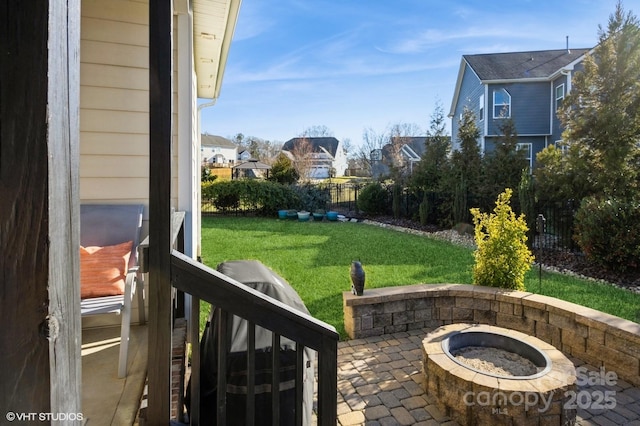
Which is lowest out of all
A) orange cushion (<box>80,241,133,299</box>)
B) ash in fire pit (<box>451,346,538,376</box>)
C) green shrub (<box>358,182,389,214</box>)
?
ash in fire pit (<box>451,346,538,376</box>)

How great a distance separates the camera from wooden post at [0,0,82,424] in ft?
2.11

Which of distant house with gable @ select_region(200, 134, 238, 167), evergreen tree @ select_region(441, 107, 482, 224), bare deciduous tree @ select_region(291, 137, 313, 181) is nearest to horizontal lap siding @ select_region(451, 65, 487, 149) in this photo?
evergreen tree @ select_region(441, 107, 482, 224)

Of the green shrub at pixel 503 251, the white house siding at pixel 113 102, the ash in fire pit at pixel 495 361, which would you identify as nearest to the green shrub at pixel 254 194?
the green shrub at pixel 503 251

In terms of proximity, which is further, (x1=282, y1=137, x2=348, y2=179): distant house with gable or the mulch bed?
(x1=282, y1=137, x2=348, y2=179): distant house with gable

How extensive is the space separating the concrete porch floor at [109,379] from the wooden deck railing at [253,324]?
1.65 feet

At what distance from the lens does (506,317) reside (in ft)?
12.9

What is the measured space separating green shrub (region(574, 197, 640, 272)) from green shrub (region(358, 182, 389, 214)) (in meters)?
7.30

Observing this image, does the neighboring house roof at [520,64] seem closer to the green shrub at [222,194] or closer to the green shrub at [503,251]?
the green shrub at [222,194]

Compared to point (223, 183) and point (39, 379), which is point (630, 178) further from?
point (223, 183)

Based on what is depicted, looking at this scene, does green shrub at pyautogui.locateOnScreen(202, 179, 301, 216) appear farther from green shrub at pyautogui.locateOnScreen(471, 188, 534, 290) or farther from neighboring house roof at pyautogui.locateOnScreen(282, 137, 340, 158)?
neighboring house roof at pyautogui.locateOnScreen(282, 137, 340, 158)

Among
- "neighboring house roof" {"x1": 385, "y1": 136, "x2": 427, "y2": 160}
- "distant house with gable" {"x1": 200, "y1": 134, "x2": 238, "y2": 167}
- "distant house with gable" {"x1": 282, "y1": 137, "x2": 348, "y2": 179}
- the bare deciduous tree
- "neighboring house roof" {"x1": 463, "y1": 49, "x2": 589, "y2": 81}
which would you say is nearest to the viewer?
"neighboring house roof" {"x1": 463, "y1": 49, "x2": 589, "y2": 81}

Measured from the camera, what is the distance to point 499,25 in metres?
12.7

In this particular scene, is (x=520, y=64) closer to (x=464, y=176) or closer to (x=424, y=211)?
(x=464, y=176)

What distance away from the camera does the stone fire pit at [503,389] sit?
93.0 inches
